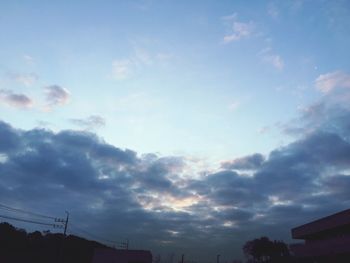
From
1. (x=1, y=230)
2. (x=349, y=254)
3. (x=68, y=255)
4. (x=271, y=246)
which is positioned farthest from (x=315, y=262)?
(x=1, y=230)

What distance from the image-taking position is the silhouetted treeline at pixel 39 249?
73219 millimetres

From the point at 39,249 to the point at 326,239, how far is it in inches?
2704

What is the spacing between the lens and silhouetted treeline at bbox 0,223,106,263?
73219mm

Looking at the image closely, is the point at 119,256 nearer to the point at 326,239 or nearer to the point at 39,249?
the point at 39,249

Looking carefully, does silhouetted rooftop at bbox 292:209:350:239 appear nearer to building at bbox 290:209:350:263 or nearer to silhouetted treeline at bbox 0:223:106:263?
building at bbox 290:209:350:263

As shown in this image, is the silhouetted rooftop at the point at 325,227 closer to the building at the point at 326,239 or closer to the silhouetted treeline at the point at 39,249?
the building at the point at 326,239

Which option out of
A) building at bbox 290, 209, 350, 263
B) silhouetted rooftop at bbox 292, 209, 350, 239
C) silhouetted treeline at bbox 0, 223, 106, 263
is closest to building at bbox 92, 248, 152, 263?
silhouetted treeline at bbox 0, 223, 106, 263

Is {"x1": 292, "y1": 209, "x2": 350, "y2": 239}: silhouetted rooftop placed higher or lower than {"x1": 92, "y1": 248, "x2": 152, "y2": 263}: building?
higher

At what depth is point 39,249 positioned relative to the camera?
3349 inches

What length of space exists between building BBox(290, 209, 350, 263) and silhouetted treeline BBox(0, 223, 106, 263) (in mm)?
44324

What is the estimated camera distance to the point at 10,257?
69688 mm

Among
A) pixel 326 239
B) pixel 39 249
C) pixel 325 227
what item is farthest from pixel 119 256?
pixel 325 227

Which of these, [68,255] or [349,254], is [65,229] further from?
[349,254]

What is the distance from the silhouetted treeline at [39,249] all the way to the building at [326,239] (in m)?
44.3
